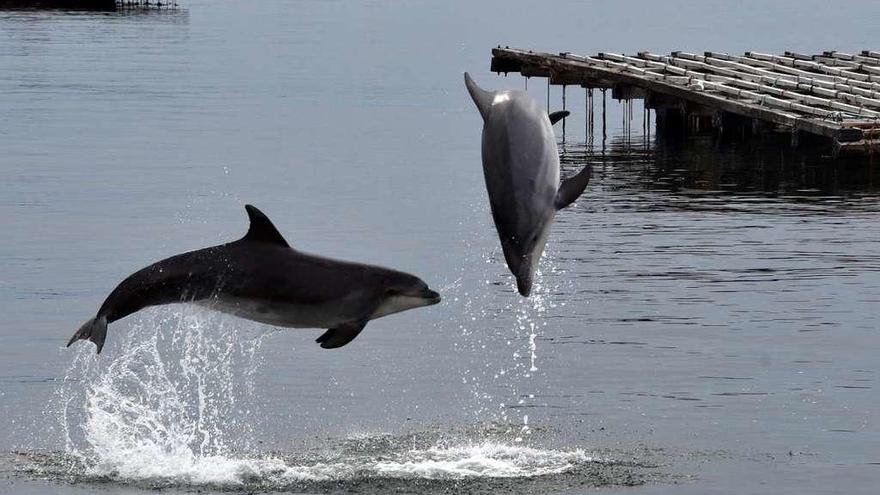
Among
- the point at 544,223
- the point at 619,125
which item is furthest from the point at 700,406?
the point at 619,125

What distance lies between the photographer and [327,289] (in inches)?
732

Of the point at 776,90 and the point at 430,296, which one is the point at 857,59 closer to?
the point at 776,90

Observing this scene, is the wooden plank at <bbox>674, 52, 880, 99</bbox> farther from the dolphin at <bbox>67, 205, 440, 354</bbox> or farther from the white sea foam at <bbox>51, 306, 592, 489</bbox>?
the dolphin at <bbox>67, 205, 440, 354</bbox>

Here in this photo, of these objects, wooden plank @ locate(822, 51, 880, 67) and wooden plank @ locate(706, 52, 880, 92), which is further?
wooden plank @ locate(822, 51, 880, 67)

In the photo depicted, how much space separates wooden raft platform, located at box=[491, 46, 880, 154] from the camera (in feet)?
215

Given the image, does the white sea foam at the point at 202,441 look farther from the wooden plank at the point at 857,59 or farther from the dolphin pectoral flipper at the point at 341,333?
the wooden plank at the point at 857,59

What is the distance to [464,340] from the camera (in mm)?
37719

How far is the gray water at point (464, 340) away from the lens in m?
27.0

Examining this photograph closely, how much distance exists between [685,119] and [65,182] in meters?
27.4

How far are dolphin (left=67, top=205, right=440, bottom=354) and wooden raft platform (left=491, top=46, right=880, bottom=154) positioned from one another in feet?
152

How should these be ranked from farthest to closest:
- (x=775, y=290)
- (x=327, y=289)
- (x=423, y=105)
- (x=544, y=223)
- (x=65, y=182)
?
(x=423, y=105) → (x=65, y=182) → (x=775, y=290) → (x=327, y=289) → (x=544, y=223)

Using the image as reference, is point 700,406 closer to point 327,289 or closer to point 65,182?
point 327,289

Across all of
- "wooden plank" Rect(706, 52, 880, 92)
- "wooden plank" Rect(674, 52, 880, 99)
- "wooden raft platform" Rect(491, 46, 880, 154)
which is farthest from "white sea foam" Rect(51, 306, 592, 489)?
"wooden plank" Rect(706, 52, 880, 92)

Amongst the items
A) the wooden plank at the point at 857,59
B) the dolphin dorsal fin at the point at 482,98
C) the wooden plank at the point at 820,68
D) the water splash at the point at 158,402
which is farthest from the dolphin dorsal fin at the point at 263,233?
the wooden plank at the point at 857,59
